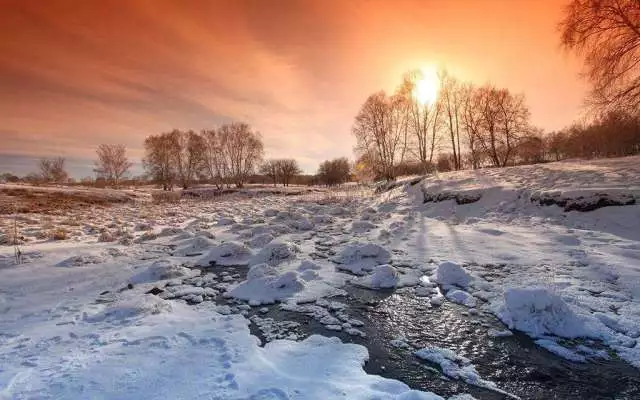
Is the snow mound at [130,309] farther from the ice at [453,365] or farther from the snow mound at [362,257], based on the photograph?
the ice at [453,365]

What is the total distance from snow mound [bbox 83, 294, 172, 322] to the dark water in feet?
4.30

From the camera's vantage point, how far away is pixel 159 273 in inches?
227

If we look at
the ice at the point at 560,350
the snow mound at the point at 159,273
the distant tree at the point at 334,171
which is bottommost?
the ice at the point at 560,350

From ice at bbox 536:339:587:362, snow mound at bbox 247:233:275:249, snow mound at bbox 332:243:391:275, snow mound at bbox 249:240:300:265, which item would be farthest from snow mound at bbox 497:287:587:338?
snow mound at bbox 247:233:275:249

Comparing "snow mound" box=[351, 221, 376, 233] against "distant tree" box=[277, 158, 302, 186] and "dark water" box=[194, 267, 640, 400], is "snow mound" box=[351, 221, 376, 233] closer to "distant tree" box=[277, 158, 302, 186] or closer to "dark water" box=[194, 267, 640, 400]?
"dark water" box=[194, 267, 640, 400]

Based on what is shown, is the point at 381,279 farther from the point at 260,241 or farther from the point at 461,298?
the point at 260,241

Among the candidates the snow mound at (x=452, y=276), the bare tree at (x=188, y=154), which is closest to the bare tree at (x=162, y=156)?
the bare tree at (x=188, y=154)

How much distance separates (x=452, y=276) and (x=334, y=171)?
61.0 meters

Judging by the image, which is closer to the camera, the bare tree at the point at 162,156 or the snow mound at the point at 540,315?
the snow mound at the point at 540,315

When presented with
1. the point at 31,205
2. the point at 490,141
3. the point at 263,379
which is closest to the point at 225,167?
the point at 31,205

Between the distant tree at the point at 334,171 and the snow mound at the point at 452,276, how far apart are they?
59.1m

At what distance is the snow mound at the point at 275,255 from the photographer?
6621 millimetres

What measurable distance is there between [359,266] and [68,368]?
4.66m

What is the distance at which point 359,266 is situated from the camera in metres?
6.30
